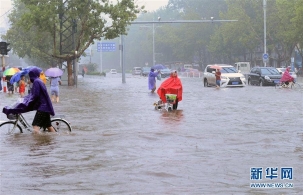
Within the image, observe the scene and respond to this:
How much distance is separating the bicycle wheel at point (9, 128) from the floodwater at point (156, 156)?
0.90 feet

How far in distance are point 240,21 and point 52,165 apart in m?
71.9

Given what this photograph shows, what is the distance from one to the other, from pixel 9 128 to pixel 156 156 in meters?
5.03

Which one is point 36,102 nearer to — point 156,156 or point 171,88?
point 156,156

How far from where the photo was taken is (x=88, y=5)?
51.2 m

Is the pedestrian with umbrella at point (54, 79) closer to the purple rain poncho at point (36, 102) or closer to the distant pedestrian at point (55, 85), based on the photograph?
the distant pedestrian at point (55, 85)

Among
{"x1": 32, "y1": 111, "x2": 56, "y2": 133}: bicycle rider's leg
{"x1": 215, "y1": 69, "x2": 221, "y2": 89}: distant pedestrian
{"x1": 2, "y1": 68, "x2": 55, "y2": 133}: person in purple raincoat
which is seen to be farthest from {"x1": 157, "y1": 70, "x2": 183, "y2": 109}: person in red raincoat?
{"x1": 215, "y1": 69, "x2": 221, "y2": 89}: distant pedestrian

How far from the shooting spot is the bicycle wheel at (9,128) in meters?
15.3

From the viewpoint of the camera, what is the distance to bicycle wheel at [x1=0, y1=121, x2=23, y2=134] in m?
15.3

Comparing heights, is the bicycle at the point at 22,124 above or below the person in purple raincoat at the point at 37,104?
Answer: below

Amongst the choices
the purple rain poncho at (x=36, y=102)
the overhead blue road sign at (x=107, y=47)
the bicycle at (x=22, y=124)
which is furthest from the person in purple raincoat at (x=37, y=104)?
the overhead blue road sign at (x=107, y=47)

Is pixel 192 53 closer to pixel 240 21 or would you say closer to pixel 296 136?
pixel 240 21

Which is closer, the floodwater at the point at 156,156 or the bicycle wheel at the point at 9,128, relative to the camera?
the floodwater at the point at 156,156

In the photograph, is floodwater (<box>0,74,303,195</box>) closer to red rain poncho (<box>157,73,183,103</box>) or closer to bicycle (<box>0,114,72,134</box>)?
bicycle (<box>0,114,72,134</box>)

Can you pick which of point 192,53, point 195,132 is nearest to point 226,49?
point 192,53
